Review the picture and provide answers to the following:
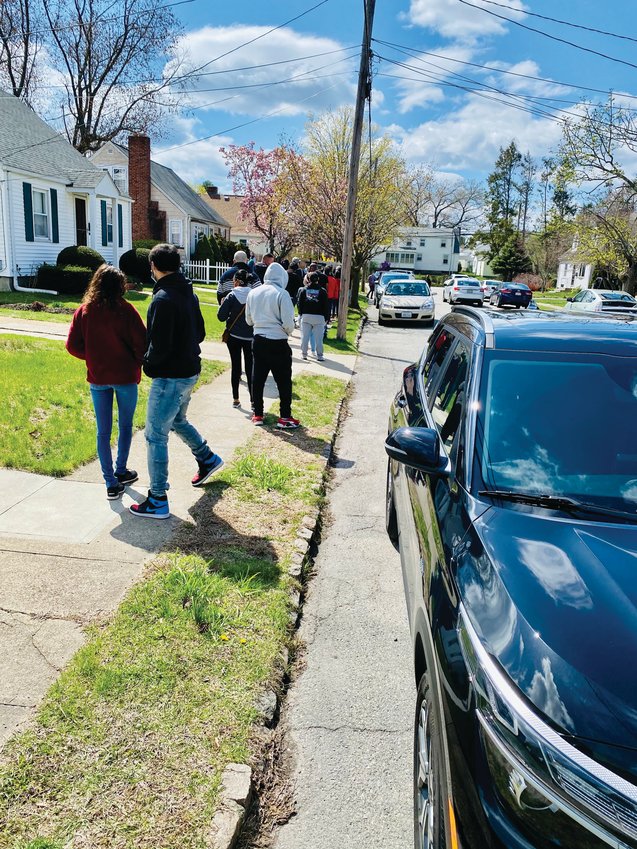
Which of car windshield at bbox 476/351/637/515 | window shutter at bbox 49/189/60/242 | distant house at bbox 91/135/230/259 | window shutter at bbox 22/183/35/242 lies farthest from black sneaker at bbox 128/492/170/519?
distant house at bbox 91/135/230/259

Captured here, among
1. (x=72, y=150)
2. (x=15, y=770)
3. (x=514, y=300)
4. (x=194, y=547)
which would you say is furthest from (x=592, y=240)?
(x=15, y=770)

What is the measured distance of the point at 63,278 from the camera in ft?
65.9

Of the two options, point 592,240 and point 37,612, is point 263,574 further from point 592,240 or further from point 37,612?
point 592,240

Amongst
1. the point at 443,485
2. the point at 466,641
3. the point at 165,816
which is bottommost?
the point at 165,816

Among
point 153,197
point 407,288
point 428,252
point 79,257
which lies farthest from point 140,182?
point 428,252

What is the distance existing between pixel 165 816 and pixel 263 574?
1.91m

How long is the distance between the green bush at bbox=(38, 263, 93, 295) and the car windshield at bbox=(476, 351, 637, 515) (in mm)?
19367

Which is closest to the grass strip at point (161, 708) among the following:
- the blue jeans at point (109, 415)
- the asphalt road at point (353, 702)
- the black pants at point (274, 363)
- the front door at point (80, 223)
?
the asphalt road at point (353, 702)

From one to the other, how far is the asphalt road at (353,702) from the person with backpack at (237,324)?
3.33 metres

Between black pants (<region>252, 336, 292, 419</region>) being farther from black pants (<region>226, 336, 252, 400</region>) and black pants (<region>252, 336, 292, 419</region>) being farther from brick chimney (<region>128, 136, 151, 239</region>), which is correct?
brick chimney (<region>128, 136, 151, 239</region>)

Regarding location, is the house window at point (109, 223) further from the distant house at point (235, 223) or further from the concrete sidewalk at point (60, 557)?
the distant house at point (235, 223)

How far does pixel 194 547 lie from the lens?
450 centimetres

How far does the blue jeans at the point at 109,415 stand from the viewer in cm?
509

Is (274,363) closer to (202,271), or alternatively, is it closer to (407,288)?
(407,288)
